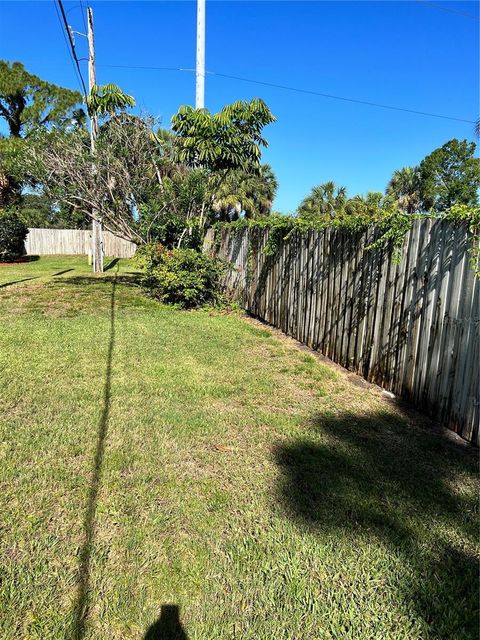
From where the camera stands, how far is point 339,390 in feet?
13.3

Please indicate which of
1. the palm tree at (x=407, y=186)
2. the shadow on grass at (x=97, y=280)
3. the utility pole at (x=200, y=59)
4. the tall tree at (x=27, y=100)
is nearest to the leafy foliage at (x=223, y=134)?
the utility pole at (x=200, y=59)

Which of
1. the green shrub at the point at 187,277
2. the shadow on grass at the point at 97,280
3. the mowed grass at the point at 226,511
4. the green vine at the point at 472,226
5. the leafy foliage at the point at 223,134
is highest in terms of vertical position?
the leafy foliage at the point at 223,134

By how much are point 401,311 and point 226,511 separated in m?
2.45

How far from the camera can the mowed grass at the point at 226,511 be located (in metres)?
1.63

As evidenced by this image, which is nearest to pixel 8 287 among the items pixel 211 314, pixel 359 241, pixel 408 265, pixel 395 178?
pixel 211 314

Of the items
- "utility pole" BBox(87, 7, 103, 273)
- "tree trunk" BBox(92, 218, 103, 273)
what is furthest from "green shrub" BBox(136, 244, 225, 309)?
"tree trunk" BBox(92, 218, 103, 273)

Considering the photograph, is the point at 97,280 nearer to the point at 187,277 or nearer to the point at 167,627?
the point at 187,277

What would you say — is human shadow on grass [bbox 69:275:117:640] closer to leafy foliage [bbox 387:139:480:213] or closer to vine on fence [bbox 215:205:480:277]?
vine on fence [bbox 215:205:480:277]

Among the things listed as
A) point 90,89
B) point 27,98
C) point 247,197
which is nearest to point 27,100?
point 27,98

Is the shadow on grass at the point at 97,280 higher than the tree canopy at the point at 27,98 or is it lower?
lower

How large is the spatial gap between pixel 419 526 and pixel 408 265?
88.1 inches

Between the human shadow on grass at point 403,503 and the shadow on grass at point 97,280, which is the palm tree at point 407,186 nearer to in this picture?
the shadow on grass at point 97,280

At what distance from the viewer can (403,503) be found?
229 centimetres

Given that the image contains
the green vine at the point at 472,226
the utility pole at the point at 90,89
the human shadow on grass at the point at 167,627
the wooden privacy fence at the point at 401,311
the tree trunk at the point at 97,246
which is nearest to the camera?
the human shadow on grass at the point at 167,627
